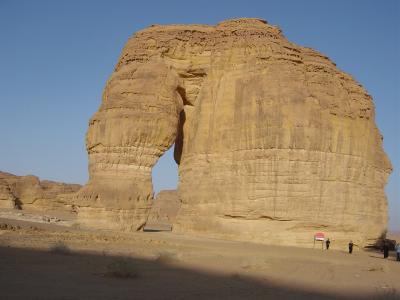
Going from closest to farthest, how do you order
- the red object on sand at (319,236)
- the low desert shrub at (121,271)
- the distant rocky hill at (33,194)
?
the low desert shrub at (121,271)
the red object on sand at (319,236)
the distant rocky hill at (33,194)

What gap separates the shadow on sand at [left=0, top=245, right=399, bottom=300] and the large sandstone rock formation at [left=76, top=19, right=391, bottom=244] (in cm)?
1104

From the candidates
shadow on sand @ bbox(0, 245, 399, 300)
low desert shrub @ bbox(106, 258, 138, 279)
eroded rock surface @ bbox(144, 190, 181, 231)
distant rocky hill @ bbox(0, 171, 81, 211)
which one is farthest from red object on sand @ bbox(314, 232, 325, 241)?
eroded rock surface @ bbox(144, 190, 181, 231)

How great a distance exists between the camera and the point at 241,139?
22375mm

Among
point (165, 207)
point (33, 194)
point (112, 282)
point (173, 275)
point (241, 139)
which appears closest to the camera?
point (112, 282)

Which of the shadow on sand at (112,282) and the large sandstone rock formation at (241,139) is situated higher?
the large sandstone rock formation at (241,139)

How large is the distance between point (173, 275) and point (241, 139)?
535 inches

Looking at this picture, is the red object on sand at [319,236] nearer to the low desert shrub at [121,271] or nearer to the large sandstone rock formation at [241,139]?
the large sandstone rock formation at [241,139]

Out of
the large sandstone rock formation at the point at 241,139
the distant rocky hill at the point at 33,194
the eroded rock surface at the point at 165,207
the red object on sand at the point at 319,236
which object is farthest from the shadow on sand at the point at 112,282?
A: the eroded rock surface at the point at 165,207

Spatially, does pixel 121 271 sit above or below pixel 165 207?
above

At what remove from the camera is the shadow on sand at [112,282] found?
682 centimetres

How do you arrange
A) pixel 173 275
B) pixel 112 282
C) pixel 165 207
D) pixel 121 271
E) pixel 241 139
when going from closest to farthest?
pixel 112 282
pixel 121 271
pixel 173 275
pixel 241 139
pixel 165 207

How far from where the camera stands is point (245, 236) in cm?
2102

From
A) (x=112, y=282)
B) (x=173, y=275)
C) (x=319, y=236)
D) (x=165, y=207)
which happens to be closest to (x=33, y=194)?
(x=165, y=207)

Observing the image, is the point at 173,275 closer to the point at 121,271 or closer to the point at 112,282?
the point at 121,271
